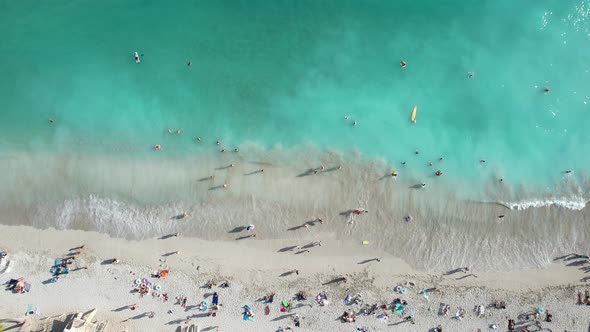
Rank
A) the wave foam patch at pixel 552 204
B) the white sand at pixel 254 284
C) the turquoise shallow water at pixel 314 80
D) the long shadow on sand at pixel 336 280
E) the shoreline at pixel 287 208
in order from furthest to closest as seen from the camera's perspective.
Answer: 1. the turquoise shallow water at pixel 314 80
2. the wave foam patch at pixel 552 204
3. the shoreline at pixel 287 208
4. the long shadow on sand at pixel 336 280
5. the white sand at pixel 254 284

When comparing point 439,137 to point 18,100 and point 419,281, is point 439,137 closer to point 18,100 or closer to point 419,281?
point 419,281

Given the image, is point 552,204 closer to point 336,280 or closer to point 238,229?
point 336,280

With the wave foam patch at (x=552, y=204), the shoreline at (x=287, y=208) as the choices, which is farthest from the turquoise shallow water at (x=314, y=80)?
the shoreline at (x=287, y=208)

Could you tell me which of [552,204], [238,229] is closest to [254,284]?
[238,229]

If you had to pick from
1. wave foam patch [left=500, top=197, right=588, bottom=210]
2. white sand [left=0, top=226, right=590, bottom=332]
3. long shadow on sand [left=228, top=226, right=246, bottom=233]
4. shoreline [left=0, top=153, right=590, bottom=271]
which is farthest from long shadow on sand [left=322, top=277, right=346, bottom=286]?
wave foam patch [left=500, top=197, right=588, bottom=210]

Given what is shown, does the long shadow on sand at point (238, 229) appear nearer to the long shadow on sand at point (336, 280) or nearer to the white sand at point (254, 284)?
the white sand at point (254, 284)
